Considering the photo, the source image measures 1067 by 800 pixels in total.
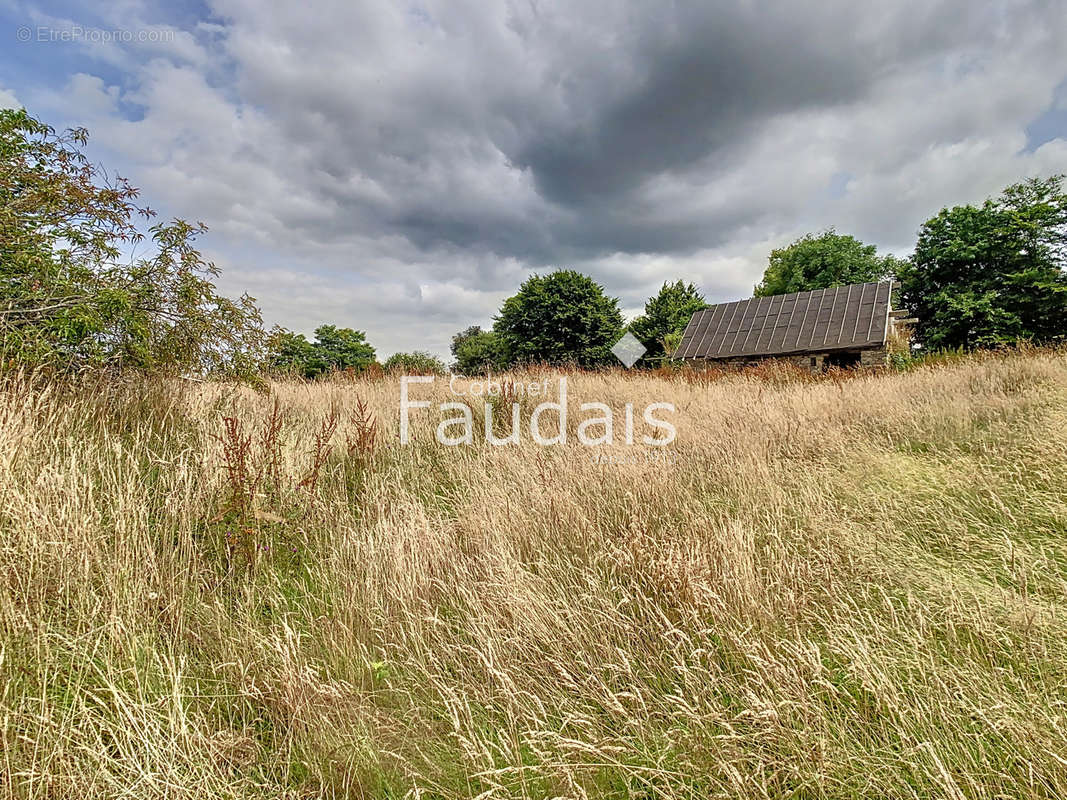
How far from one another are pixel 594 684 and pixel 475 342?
42.8 metres

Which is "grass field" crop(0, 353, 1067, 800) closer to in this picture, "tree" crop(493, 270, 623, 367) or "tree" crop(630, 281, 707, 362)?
"tree" crop(493, 270, 623, 367)

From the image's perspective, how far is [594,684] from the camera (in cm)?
166

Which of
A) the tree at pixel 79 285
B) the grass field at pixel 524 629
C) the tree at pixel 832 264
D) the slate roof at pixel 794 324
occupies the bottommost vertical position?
the grass field at pixel 524 629

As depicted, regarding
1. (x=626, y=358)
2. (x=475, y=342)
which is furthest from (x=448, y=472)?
(x=475, y=342)

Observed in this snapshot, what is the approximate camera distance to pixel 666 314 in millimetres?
34562

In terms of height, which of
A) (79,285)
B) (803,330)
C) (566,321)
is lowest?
(79,285)

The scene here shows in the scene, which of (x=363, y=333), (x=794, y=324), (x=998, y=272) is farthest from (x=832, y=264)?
(x=363, y=333)

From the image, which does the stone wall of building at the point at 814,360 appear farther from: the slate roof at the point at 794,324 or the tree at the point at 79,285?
the tree at the point at 79,285

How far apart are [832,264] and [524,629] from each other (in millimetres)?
40844

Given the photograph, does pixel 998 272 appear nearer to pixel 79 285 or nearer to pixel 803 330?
pixel 803 330

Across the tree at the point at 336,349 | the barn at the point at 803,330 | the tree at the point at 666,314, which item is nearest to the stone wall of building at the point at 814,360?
the barn at the point at 803,330

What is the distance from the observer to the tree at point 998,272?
21344 mm

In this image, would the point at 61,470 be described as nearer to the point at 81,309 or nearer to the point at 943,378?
the point at 81,309

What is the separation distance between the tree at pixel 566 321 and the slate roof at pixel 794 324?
268 inches
